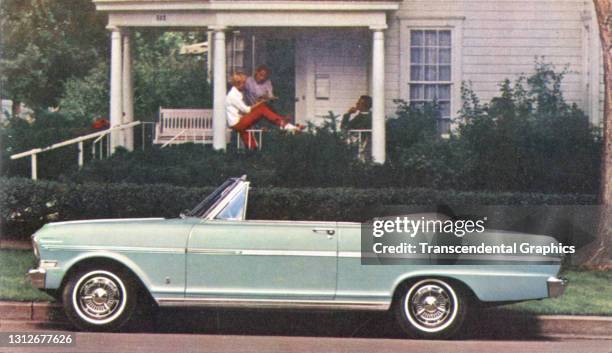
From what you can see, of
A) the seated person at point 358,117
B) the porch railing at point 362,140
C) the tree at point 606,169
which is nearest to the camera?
the tree at point 606,169

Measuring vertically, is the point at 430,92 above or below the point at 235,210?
above

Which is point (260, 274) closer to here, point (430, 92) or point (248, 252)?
point (248, 252)

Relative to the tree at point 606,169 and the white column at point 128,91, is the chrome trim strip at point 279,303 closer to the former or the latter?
the tree at point 606,169

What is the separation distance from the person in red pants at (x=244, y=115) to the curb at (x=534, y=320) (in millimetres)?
6130

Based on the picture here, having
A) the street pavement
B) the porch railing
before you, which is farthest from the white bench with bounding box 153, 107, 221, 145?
the street pavement

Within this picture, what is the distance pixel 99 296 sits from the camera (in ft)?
31.1

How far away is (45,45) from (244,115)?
2941mm

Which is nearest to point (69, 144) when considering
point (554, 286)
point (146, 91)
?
point (146, 91)

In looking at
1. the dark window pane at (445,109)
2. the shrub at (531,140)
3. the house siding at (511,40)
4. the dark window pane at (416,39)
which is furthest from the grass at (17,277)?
the dark window pane at (416,39)

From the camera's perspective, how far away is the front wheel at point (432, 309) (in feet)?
31.0

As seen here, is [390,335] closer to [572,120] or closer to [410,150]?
[410,150]

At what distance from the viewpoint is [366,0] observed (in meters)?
15.8

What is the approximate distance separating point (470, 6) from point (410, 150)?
3.04 metres

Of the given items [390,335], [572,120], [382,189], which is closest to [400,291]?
[390,335]
